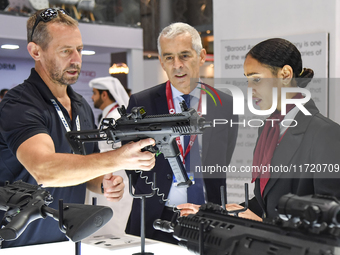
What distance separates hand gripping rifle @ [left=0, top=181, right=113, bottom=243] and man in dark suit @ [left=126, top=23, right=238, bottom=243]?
795 mm

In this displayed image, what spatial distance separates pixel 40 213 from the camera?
132cm

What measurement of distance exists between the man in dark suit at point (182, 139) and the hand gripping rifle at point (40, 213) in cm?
79

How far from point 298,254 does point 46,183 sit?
→ 3.62 feet

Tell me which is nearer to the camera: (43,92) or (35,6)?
(43,92)

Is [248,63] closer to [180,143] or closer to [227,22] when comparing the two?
[180,143]

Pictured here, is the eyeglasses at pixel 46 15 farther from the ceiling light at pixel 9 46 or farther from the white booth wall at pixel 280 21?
the ceiling light at pixel 9 46

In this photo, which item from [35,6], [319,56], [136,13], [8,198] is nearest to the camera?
[8,198]

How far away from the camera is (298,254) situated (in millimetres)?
951

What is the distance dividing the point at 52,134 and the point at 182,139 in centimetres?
64

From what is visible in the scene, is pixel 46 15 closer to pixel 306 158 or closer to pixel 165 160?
pixel 165 160

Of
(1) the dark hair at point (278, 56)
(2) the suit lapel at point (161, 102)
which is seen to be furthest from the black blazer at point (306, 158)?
(2) the suit lapel at point (161, 102)

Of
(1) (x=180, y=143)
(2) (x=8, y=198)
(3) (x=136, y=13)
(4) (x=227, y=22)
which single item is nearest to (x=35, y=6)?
(3) (x=136, y=13)

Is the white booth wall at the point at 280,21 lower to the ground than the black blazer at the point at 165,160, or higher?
higher

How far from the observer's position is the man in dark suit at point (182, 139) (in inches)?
85.4
